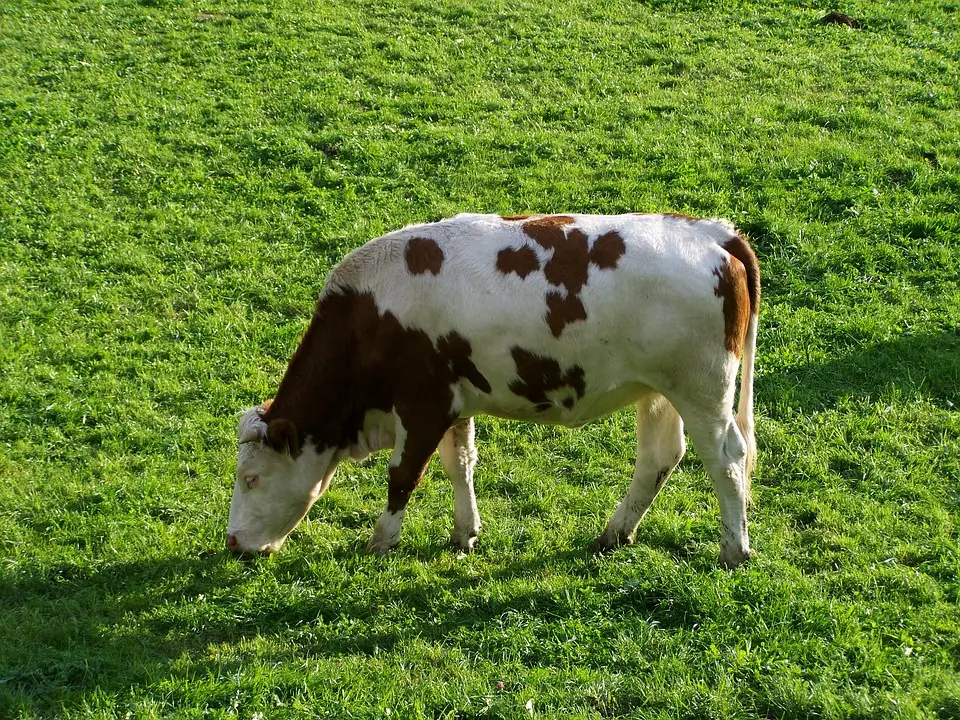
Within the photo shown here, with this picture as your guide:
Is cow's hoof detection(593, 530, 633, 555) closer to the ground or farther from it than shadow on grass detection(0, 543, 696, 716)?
farther from it

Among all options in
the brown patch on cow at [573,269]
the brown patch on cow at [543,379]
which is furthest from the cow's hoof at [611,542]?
the brown patch on cow at [573,269]

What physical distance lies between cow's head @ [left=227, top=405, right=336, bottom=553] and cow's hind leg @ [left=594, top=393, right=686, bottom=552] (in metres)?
2.17

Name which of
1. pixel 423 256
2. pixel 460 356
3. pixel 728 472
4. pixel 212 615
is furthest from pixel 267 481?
pixel 728 472

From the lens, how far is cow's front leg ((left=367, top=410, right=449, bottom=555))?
24.0 ft

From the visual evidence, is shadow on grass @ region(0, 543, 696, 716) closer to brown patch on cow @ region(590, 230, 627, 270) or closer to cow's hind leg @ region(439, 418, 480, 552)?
cow's hind leg @ region(439, 418, 480, 552)

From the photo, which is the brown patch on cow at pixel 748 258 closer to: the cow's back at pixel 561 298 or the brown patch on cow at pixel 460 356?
the cow's back at pixel 561 298

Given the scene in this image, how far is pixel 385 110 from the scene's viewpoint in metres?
15.4

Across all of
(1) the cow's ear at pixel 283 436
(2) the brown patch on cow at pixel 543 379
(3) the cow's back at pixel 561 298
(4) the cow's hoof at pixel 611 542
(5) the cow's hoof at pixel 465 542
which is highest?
(3) the cow's back at pixel 561 298

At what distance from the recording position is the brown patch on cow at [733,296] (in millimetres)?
6723

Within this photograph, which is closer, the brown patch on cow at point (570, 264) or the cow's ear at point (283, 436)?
the brown patch on cow at point (570, 264)

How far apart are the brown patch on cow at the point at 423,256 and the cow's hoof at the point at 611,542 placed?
90.2 inches

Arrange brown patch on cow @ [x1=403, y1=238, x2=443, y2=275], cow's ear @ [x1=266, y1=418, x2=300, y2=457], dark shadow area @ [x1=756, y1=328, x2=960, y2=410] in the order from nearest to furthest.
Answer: brown patch on cow @ [x1=403, y1=238, x2=443, y2=275] < cow's ear @ [x1=266, y1=418, x2=300, y2=457] < dark shadow area @ [x1=756, y1=328, x2=960, y2=410]

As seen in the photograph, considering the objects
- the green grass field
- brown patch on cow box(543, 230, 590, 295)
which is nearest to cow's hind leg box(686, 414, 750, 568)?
the green grass field

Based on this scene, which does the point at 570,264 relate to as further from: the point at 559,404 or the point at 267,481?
the point at 267,481
